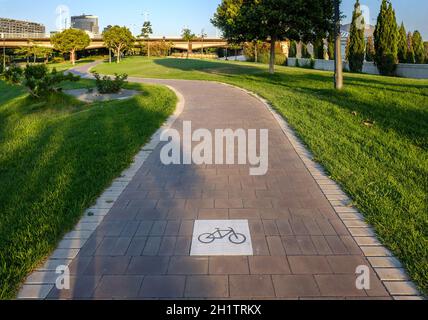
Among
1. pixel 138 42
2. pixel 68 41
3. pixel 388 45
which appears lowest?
pixel 388 45

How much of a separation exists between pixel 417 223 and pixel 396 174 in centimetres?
187

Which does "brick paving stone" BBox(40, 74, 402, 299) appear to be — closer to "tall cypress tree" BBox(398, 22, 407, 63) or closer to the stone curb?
the stone curb

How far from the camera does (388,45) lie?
31922mm

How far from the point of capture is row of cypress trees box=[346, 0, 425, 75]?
31703 mm

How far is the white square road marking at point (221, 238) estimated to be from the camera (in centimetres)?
388

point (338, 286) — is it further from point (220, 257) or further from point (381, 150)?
point (381, 150)

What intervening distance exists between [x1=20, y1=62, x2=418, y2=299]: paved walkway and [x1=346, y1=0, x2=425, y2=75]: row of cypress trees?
92.6ft

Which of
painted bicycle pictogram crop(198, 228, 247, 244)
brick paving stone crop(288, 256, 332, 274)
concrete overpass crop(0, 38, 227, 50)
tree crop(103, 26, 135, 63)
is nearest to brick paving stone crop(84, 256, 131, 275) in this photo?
painted bicycle pictogram crop(198, 228, 247, 244)

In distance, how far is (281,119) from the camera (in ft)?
34.9

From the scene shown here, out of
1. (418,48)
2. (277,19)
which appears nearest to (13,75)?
(277,19)

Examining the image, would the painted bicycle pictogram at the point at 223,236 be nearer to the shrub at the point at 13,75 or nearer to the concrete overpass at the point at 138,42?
the shrub at the point at 13,75

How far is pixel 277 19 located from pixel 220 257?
22.1m

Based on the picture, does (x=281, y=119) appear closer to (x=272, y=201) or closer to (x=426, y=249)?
(x=272, y=201)

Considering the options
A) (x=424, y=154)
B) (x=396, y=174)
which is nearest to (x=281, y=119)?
(x=424, y=154)
